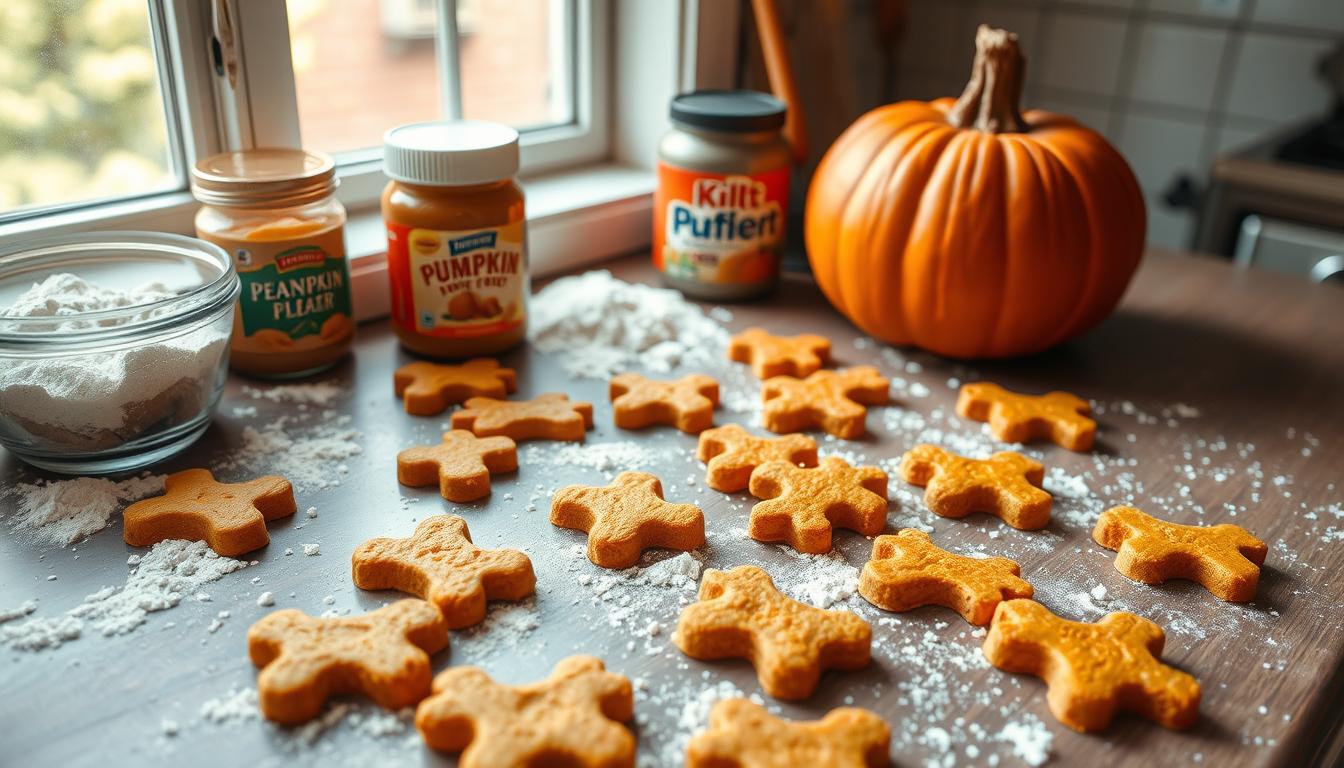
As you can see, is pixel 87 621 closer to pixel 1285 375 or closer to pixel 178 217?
pixel 178 217

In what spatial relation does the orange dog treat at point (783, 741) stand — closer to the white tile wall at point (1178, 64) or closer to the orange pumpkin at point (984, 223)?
the orange pumpkin at point (984, 223)

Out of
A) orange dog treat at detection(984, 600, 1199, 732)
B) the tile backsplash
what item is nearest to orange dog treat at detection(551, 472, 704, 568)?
orange dog treat at detection(984, 600, 1199, 732)

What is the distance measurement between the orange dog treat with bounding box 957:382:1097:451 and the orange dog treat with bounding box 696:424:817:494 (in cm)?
19

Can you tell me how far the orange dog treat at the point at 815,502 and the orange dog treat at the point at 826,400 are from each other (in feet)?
0.34

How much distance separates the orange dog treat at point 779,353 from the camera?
1.12 metres

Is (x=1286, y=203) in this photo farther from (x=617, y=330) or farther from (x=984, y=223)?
(x=617, y=330)

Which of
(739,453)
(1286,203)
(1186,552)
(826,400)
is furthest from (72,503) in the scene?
(1286,203)

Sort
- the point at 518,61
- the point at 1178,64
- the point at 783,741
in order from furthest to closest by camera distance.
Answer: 1. the point at 1178,64
2. the point at 518,61
3. the point at 783,741

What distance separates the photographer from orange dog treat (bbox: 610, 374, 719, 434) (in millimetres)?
995

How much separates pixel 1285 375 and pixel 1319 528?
1.15 feet

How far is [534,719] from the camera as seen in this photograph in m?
0.61

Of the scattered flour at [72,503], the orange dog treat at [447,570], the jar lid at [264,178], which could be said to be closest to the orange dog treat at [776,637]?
the orange dog treat at [447,570]

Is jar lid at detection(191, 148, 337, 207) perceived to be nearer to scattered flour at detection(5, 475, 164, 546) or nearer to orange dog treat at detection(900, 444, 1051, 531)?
scattered flour at detection(5, 475, 164, 546)

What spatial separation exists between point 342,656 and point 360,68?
1164 mm
